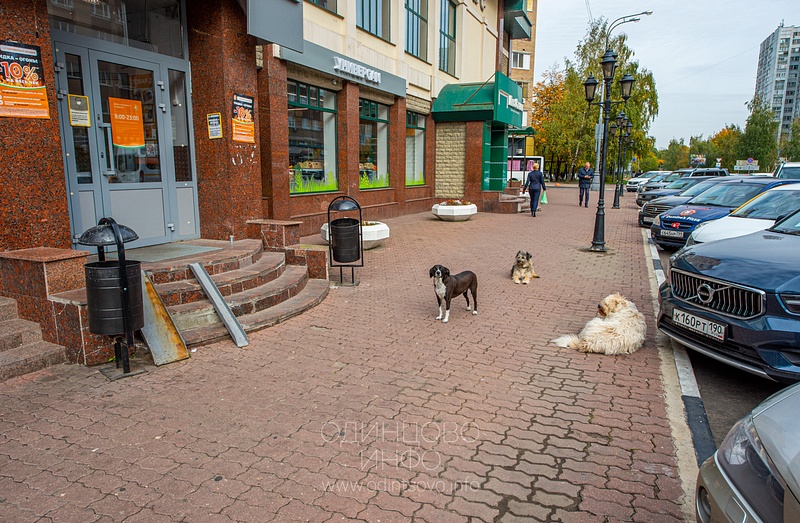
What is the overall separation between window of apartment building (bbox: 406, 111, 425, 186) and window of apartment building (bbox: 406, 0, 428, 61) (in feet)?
7.31

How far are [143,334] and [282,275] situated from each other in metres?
2.72

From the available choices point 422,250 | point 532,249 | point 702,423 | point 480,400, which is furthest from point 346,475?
point 532,249

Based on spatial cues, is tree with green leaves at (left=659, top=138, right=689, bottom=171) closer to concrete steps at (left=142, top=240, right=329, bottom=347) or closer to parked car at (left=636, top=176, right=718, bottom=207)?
parked car at (left=636, top=176, right=718, bottom=207)

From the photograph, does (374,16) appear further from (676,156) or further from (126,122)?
(676,156)

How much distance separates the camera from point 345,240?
8070 millimetres

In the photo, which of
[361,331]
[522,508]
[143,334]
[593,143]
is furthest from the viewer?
[593,143]

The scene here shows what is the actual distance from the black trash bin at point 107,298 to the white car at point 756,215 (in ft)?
26.8

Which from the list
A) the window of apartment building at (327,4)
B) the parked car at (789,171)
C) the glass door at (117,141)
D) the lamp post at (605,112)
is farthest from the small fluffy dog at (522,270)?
the parked car at (789,171)

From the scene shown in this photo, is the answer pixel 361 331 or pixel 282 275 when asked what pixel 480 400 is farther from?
pixel 282 275

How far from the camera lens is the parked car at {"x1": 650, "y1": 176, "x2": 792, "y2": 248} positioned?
1210 centimetres

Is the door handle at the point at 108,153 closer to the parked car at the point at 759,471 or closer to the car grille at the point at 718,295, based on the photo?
the car grille at the point at 718,295

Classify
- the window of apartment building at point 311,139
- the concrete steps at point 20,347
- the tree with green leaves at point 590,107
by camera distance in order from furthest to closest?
the tree with green leaves at point 590,107 → the window of apartment building at point 311,139 → the concrete steps at point 20,347

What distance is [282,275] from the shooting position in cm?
774

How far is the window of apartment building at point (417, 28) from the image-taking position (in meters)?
18.1
